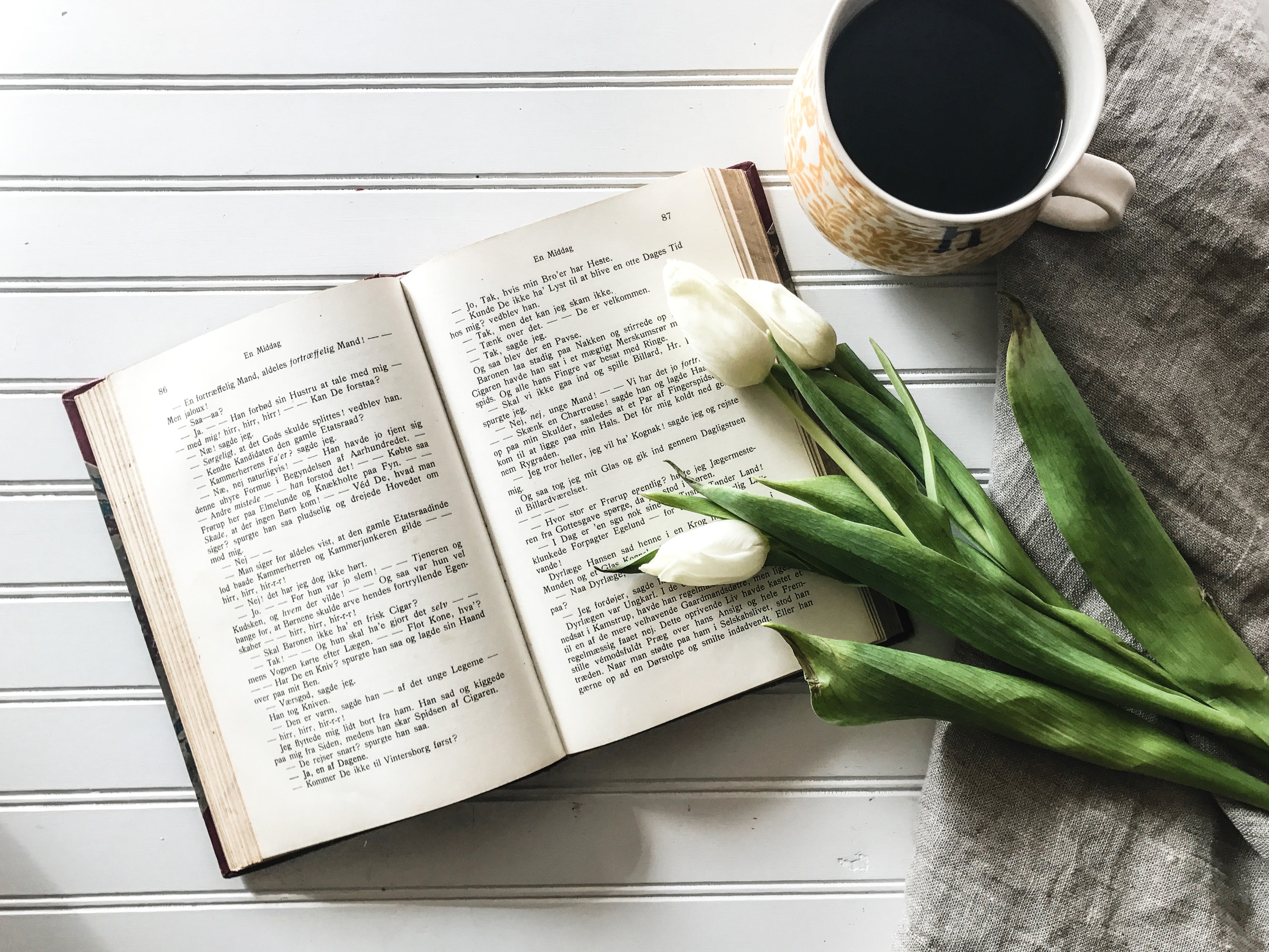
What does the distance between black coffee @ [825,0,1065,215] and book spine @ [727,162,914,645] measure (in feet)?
0.38

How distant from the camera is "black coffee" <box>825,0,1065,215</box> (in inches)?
18.8

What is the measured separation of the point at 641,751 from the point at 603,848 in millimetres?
72

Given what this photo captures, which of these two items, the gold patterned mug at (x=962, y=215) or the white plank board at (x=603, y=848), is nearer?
the gold patterned mug at (x=962, y=215)

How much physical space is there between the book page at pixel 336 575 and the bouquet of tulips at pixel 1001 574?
15cm

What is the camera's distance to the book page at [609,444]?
558 mm

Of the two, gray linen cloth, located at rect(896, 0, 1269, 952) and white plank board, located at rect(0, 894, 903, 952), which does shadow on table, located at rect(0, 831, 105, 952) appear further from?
gray linen cloth, located at rect(896, 0, 1269, 952)

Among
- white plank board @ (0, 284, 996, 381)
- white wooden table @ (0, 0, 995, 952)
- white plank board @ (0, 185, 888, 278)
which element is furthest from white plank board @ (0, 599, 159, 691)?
white plank board @ (0, 185, 888, 278)

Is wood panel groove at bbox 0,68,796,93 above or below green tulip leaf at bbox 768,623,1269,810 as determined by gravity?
above

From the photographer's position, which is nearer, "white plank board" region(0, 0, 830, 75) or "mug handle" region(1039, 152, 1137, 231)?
"mug handle" region(1039, 152, 1137, 231)

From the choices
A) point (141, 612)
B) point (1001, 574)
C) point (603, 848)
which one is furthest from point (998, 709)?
point (141, 612)

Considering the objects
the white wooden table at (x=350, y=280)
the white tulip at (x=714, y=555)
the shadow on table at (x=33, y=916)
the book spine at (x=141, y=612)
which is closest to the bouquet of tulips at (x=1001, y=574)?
the white tulip at (x=714, y=555)

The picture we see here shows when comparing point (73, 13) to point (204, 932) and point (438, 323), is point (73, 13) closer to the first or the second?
point (438, 323)

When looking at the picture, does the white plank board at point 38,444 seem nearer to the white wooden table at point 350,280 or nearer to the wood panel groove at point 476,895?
the white wooden table at point 350,280

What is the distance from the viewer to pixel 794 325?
19.9 inches
